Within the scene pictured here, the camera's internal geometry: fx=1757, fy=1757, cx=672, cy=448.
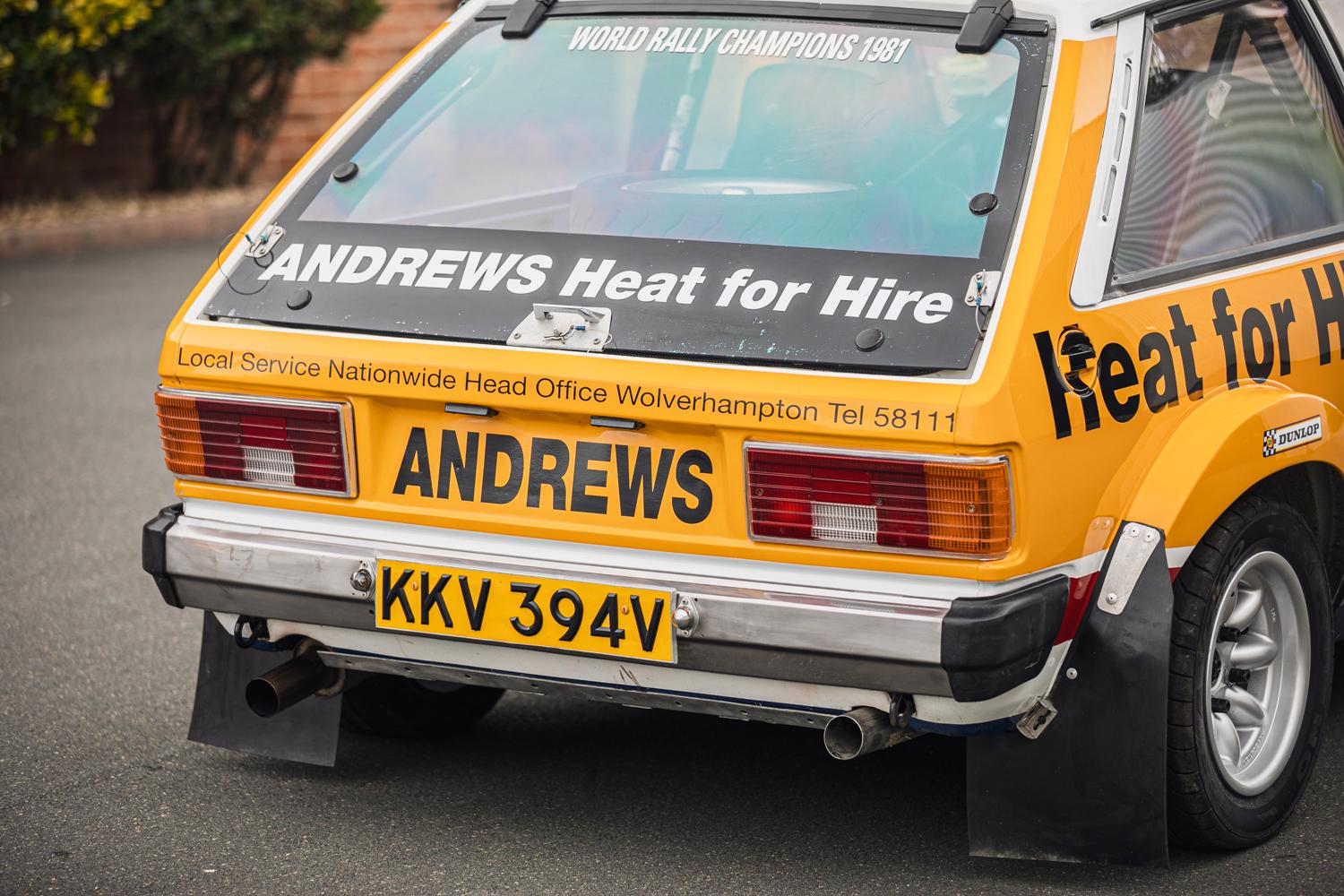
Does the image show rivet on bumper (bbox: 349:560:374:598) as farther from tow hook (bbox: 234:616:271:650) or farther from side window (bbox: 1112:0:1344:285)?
side window (bbox: 1112:0:1344:285)

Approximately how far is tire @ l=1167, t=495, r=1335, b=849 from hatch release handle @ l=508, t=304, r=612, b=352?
1189 mm

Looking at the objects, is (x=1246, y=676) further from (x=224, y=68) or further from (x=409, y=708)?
(x=224, y=68)

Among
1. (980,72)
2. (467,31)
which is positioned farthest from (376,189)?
A: (980,72)

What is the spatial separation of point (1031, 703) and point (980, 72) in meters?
1.25

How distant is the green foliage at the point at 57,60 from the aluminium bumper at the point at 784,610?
29.2 feet

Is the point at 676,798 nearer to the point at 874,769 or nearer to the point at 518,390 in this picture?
the point at 874,769

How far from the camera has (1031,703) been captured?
322 centimetres

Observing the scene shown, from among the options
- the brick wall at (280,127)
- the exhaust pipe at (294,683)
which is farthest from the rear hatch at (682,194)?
the brick wall at (280,127)

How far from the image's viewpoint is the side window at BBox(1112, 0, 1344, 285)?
345cm

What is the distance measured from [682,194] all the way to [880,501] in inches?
36.8

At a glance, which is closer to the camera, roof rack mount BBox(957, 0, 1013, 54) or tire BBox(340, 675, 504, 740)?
roof rack mount BBox(957, 0, 1013, 54)

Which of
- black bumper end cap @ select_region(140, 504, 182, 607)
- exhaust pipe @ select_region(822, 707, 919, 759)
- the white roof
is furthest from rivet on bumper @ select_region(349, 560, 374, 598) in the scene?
the white roof

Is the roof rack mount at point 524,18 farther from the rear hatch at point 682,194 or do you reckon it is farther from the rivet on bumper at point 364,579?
the rivet on bumper at point 364,579

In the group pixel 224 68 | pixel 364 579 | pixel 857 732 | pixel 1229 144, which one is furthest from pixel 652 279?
pixel 224 68
